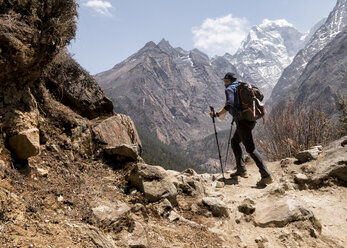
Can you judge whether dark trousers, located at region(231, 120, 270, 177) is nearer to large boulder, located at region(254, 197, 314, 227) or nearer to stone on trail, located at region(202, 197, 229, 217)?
large boulder, located at region(254, 197, 314, 227)

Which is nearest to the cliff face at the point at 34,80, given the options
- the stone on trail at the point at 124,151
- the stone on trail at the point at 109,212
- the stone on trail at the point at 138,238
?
the stone on trail at the point at 124,151

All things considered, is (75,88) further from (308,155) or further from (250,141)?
(308,155)

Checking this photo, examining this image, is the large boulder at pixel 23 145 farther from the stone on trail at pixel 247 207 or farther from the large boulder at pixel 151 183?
the stone on trail at pixel 247 207

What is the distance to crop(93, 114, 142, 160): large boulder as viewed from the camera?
532cm

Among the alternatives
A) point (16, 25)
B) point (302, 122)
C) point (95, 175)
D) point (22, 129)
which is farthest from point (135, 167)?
point (302, 122)

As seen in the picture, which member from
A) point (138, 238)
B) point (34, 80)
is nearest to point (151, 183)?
point (138, 238)

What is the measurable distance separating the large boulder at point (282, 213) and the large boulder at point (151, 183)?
65.1 inches

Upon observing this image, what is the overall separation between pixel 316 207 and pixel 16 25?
6.23 metres

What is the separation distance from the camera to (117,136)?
6.27 m

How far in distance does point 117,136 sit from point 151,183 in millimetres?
2048

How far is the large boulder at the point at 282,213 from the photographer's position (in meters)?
4.44

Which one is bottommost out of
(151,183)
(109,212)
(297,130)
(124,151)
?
(109,212)

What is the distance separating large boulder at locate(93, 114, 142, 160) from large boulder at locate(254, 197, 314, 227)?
273cm

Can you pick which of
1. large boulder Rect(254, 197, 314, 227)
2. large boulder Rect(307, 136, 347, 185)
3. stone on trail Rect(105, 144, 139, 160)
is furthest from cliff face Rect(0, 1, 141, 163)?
large boulder Rect(307, 136, 347, 185)
